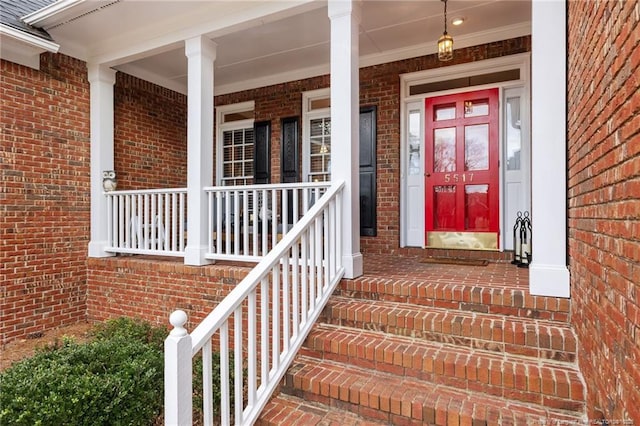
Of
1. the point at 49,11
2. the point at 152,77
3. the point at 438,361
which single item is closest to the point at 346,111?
the point at 438,361

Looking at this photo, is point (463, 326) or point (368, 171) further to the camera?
point (368, 171)

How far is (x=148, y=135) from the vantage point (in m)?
5.77

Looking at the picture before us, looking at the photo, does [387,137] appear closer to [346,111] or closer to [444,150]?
[444,150]

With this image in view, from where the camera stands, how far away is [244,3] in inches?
145

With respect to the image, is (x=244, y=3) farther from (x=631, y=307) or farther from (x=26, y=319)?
(x=26, y=319)

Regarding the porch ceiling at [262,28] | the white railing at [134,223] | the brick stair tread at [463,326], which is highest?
the porch ceiling at [262,28]

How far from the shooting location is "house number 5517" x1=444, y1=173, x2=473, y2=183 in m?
4.53

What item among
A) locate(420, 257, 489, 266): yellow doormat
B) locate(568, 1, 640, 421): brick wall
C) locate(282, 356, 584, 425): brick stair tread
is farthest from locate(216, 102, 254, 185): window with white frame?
locate(568, 1, 640, 421): brick wall

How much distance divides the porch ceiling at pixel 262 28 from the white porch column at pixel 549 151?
1590mm

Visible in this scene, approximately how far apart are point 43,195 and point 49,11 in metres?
2.13

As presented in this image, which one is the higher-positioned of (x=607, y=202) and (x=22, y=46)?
(x=22, y=46)

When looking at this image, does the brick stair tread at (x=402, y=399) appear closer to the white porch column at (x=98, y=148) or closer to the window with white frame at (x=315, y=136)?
the window with white frame at (x=315, y=136)

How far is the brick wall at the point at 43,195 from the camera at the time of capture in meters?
4.13

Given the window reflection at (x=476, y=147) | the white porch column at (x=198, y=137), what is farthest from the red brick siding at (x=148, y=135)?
the window reflection at (x=476, y=147)
